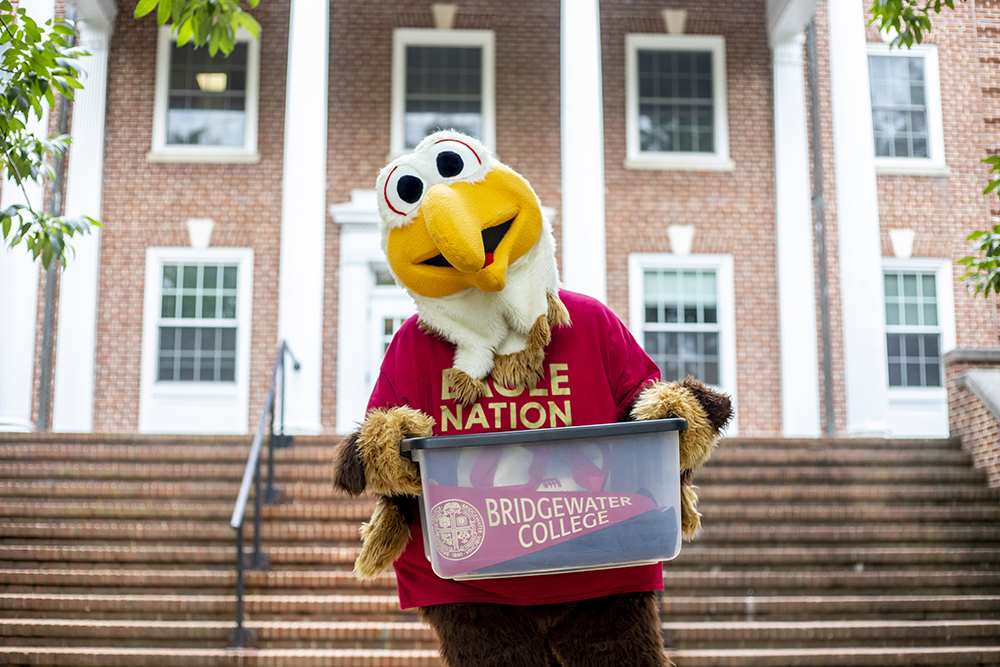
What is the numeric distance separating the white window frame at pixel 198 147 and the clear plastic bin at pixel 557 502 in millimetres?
10771

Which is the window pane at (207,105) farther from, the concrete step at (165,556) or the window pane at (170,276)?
the concrete step at (165,556)

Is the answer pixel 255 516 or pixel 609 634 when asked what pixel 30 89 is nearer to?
pixel 609 634

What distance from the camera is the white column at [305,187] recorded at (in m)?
10.0

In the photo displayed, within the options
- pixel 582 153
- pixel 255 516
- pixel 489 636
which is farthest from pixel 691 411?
pixel 582 153

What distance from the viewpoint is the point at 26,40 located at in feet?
11.1

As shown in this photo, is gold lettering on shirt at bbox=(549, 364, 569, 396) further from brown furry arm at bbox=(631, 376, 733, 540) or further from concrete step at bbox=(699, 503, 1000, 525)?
concrete step at bbox=(699, 503, 1000, 525)

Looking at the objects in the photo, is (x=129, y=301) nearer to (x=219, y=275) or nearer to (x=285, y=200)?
(x=219, y=275)

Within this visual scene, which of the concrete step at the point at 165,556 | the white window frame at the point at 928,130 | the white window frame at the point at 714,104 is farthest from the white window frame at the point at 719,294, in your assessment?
the concrete step at the point at 165,556

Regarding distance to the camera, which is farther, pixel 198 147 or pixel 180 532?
pixel 198 147

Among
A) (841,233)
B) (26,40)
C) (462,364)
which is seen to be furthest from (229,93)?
(462,364)

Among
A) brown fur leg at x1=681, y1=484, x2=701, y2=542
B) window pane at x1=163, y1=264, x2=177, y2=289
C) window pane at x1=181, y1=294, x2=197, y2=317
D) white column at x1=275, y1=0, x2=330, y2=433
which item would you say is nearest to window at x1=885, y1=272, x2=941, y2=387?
white column at x1=275, y1=0, x2=330, y2=433

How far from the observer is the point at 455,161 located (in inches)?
92.4

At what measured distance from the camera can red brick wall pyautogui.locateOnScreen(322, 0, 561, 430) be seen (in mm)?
12117

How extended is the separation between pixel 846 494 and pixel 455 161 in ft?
19.3
